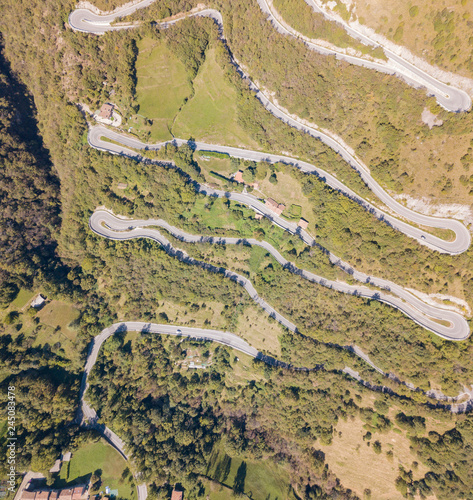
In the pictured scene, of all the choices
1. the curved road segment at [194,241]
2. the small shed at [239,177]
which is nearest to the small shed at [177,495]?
the curved road segment at [194,241]

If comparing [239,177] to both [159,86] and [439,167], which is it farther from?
[439,167]

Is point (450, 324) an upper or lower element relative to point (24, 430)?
upper

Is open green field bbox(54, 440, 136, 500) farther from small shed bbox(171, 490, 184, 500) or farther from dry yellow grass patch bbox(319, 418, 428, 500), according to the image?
dry yellow grass patch bbox(319, 418, 428, 500)

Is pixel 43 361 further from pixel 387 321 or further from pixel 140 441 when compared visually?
pixel 387 321

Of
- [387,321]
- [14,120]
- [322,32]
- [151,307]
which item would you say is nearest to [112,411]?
[151,307]

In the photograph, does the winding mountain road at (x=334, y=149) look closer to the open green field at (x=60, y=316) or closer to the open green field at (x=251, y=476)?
the open green field at (x=60, y=316)
